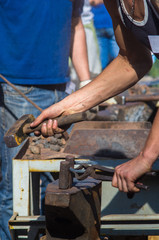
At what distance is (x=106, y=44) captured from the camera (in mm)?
7449

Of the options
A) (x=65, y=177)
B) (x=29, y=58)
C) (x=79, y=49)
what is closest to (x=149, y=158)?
(x=65, y=177)

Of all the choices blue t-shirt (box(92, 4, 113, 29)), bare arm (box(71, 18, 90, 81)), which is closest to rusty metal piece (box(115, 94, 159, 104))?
bare arm (box(71, 18, 90, 81))

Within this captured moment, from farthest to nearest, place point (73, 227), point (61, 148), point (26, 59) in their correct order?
point (26, 59) < point (61, 148) < point (73, 227)

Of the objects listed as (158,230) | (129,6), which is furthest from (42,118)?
(158,230)

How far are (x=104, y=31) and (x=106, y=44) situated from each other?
0.25 meters

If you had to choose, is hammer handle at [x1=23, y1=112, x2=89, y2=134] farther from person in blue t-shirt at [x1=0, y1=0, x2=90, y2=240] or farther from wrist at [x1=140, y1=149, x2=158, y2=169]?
person in blue t-shirt at [x1=0, y1=0, x2=90, y2=240]

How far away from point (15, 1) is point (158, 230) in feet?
6.36

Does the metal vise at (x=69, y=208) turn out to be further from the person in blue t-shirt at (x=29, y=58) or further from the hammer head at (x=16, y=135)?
the person in blue t-shirt at (x=29, y=58)

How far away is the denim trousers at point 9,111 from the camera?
10.2 feet

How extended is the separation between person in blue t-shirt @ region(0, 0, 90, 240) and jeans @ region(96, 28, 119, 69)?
4.06 metres

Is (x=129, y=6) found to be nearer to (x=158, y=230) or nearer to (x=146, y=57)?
(x=146, y=57)

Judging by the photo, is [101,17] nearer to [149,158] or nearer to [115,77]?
[115,77]

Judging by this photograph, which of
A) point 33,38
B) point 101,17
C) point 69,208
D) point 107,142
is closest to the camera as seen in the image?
point 69,208

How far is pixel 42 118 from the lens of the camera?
2.19 m
